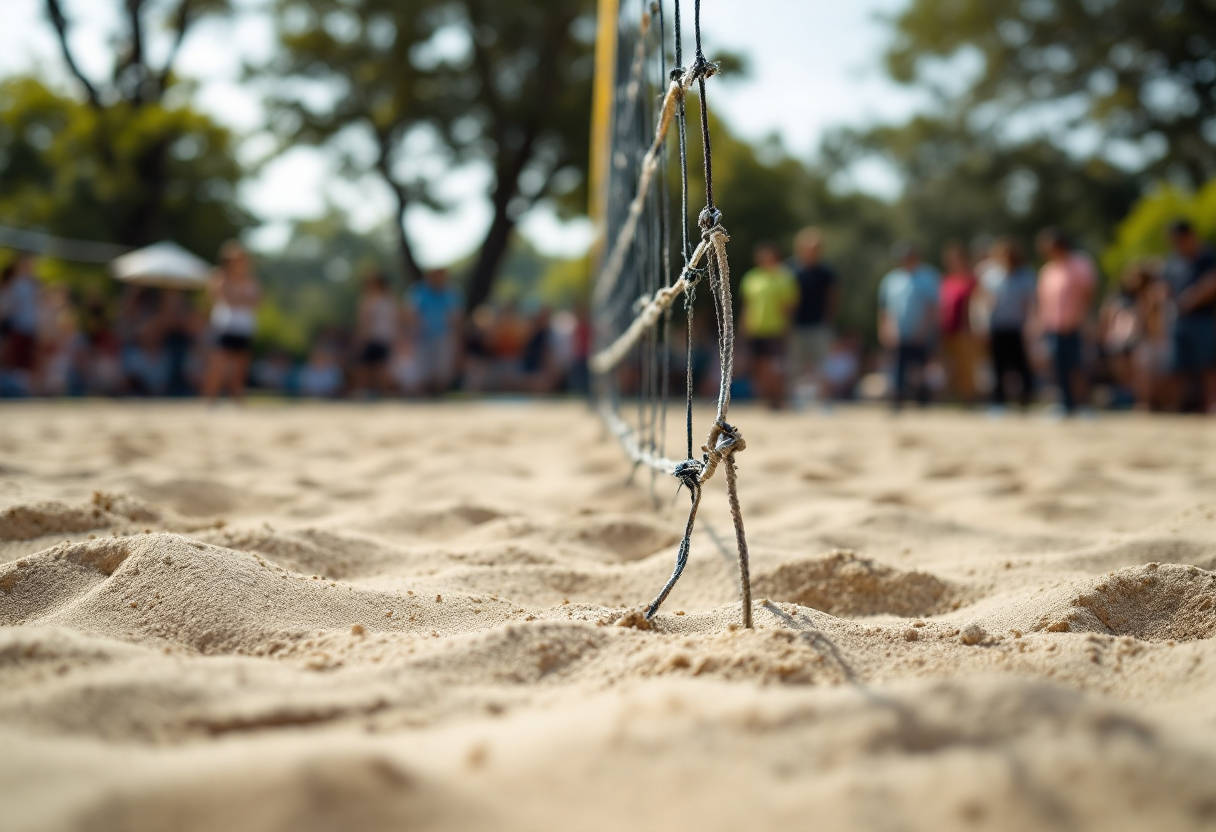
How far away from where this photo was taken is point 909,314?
6902 mm

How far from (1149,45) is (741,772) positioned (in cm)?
2294

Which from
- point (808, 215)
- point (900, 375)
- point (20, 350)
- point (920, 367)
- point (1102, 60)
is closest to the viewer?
point (900, 375)

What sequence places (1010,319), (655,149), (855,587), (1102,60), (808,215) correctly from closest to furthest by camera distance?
(855,587) → (655,149) → (1010,319) → (1102,60) → (808,215)

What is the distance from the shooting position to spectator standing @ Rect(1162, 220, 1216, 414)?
589 centimetres

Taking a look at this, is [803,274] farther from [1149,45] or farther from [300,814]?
[1149,45]

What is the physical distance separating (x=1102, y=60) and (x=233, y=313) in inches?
777

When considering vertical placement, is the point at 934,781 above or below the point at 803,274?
below

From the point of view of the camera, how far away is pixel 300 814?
740 millimetres

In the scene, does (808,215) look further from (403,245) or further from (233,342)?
(233,342)

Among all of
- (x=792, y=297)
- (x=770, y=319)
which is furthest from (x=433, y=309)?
(x=792, y=297)

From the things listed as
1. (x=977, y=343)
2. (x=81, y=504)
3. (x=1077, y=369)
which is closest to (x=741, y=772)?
(x=81, y=504)

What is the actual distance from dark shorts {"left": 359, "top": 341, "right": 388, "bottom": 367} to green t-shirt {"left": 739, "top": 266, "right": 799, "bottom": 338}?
12.0ft

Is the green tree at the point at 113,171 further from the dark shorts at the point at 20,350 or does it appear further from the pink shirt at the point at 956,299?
the pink shirt at the point at 956,299

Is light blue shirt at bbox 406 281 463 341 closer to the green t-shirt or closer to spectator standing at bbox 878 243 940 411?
the green t-shirt
